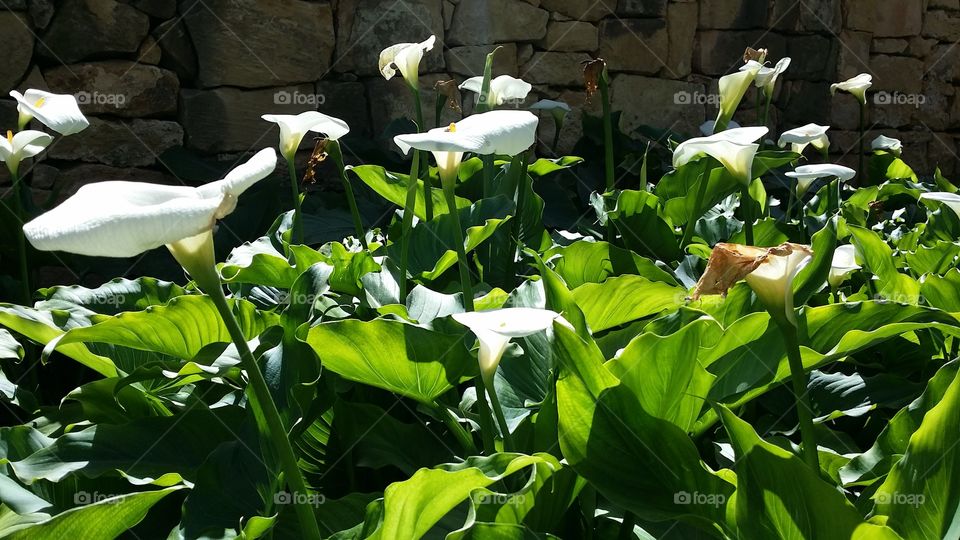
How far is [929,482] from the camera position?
0.56 meters

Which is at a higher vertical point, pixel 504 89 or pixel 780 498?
pixel 504 89

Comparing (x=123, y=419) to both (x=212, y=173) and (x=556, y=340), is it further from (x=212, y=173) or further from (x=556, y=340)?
(x=212, y=173)

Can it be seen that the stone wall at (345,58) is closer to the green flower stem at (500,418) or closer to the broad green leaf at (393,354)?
the broad green leaf at (393,354)

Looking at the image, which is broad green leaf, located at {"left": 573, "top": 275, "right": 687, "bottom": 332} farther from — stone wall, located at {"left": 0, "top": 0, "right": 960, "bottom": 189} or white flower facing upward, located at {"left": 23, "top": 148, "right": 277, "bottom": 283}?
stone wall, located at {"left": 0, "top": 0, "right": 960, "bottom": 189}

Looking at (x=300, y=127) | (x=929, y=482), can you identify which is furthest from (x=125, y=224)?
(x=300, y=127)

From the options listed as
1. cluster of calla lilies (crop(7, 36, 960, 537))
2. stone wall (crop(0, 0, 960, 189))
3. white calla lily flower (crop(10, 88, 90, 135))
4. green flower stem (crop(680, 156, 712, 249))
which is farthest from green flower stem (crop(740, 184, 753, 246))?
stone wall (crop(0, 0, 960, 189))

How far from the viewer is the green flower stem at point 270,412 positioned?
539mm

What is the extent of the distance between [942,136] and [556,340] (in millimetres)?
4831

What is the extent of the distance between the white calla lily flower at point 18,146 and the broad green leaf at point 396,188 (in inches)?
18.2

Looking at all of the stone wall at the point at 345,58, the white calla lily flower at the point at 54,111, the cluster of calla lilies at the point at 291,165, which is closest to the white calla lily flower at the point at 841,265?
the cluster of calla lilies at the point at 291,165

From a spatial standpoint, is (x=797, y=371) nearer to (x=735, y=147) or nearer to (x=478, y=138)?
(x=478, y=138)

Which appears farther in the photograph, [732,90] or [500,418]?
[732,90]

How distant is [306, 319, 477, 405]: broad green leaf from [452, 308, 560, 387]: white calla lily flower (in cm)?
8

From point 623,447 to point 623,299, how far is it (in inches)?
13.2
